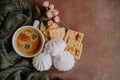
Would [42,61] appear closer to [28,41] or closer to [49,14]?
[28,41]

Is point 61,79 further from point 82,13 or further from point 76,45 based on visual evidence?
point 82,13

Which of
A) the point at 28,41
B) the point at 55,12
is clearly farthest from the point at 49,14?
the point at 28,41

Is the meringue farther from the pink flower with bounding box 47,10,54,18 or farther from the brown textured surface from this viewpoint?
the pink flower with bounding box 47,10,54,18

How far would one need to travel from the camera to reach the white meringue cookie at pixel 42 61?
1.42m

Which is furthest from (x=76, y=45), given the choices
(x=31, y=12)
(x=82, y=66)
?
(x=31, y=12)

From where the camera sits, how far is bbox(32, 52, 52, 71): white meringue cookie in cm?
142

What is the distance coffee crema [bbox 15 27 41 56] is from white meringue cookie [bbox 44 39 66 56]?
0.06 metres

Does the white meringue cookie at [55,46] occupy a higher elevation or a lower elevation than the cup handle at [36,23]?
lower

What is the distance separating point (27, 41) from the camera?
4.79ft

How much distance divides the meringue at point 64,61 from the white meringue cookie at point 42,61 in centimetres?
3

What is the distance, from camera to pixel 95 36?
1.54 m

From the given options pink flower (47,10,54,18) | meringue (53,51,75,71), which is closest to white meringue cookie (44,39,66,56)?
meringue (53,51,75,71)

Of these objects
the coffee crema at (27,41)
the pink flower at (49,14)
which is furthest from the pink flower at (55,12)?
the coffee crema at (27,41)

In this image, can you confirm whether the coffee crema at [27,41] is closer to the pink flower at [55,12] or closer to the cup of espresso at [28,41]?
the cup of espresso at [28,41]
